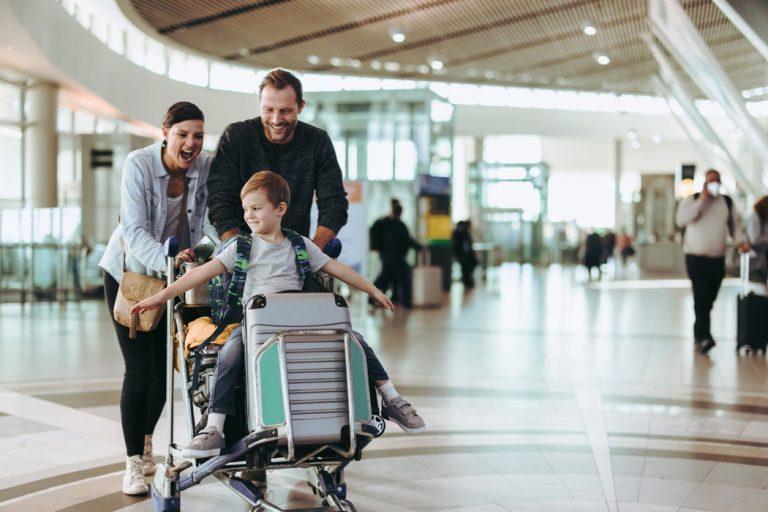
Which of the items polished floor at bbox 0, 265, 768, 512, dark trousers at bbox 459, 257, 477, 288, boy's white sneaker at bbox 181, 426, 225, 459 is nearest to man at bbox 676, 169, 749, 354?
polished floor at bbox 0, 265, 768, 512

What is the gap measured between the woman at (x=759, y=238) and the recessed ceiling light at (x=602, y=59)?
1927cm

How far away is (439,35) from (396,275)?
990cm

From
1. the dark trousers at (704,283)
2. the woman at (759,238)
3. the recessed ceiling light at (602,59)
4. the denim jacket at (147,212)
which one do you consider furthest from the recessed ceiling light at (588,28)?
the denim jacket at (147,212)

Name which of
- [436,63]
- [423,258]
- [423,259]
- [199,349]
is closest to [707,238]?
[199,349]

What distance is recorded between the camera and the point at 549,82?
113 ft

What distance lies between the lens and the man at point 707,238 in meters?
10.7

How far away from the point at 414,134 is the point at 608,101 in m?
28.2

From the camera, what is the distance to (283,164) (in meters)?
4.37

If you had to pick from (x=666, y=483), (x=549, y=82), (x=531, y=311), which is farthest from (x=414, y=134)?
(x=666, y=483)

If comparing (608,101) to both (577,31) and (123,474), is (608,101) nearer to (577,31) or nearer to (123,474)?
(577,31)

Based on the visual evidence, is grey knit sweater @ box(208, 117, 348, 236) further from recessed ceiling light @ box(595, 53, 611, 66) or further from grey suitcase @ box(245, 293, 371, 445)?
recessed ceiling light @ box(595, 53, 611, 66)

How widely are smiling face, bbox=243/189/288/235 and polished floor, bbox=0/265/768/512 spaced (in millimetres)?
1303

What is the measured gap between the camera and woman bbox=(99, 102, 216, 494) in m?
4.40

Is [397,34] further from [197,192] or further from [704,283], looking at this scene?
[197,192]
